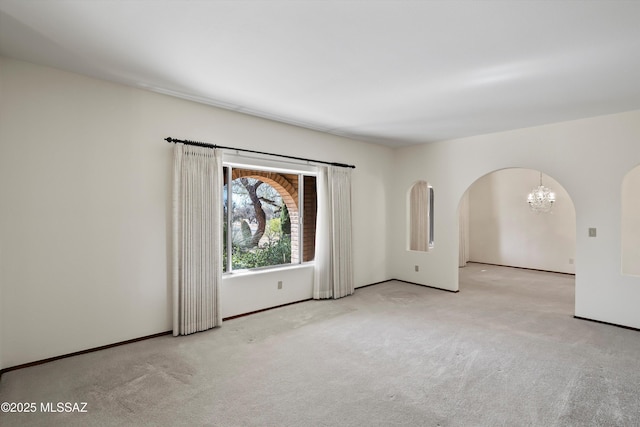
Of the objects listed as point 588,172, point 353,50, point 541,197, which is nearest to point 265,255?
point 353,50

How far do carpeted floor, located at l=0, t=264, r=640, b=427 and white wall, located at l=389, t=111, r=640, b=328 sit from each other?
41 centimetres

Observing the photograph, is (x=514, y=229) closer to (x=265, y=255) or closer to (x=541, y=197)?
(x=541, y=197)

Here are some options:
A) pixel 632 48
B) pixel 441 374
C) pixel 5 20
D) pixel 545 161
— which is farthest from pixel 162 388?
pixel 545 161

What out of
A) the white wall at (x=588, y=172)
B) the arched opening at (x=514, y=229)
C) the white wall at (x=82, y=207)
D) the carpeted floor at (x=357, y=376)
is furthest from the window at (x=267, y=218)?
the arched opening at (x=514, y=229)

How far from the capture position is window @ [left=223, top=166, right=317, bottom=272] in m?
4.24

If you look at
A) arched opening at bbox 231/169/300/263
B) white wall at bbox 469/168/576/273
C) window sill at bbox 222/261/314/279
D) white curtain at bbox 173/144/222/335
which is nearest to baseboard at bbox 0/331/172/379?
white curtain at bbox 173/144/222/335

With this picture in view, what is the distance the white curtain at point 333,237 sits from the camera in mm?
5004

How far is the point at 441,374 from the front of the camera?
2732 mm

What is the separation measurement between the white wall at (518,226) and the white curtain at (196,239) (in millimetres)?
7424

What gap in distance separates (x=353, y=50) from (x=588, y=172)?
145 inches

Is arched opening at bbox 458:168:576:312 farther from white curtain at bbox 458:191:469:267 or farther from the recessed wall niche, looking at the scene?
the recessed wall niche

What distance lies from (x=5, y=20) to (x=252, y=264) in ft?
10.8

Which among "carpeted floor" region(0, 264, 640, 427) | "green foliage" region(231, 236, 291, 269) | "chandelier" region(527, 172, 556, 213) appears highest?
"chandelier" region(527, 172, 556, 213)

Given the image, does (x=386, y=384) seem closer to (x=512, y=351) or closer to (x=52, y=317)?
(x=512, y=351)
